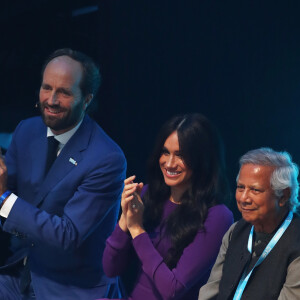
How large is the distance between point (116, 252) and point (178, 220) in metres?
0.32

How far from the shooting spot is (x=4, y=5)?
426cm

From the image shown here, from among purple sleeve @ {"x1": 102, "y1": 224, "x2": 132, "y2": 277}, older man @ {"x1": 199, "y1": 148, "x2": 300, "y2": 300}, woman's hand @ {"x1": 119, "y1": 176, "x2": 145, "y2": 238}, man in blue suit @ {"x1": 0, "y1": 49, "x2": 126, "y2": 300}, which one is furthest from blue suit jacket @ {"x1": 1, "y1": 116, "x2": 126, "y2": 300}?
older man @ {"x1": 199, "y1": 148, "x2": 300, "y2": 300}

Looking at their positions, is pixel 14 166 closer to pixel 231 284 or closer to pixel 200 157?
pixel 200 157

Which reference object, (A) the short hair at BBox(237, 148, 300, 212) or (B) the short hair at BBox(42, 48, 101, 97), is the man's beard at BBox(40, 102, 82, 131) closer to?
(B) the short hair at BBox(42, 48, 101, 97)

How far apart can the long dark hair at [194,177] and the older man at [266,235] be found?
11.5 inches

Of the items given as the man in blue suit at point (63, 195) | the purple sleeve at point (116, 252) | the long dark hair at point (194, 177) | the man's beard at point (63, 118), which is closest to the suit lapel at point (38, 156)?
the man in blue suit at point (63, 195)

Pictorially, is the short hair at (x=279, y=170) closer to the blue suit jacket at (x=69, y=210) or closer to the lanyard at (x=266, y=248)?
the lanyard at (x=266, y=248)

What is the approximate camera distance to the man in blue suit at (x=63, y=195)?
3.02m

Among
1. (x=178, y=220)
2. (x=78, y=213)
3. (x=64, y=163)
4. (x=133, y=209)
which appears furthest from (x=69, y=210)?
(x=178, y=220)

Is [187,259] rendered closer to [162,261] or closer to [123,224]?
[162,261]

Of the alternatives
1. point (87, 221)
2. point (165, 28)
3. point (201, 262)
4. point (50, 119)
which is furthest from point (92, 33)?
point (201, 262)

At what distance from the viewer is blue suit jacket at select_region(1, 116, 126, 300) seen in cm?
301

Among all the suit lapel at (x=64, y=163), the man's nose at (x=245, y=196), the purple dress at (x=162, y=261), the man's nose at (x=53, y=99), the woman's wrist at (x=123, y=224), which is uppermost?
the man's nose at (x=53, y=99)

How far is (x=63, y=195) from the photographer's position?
3.13 metres
